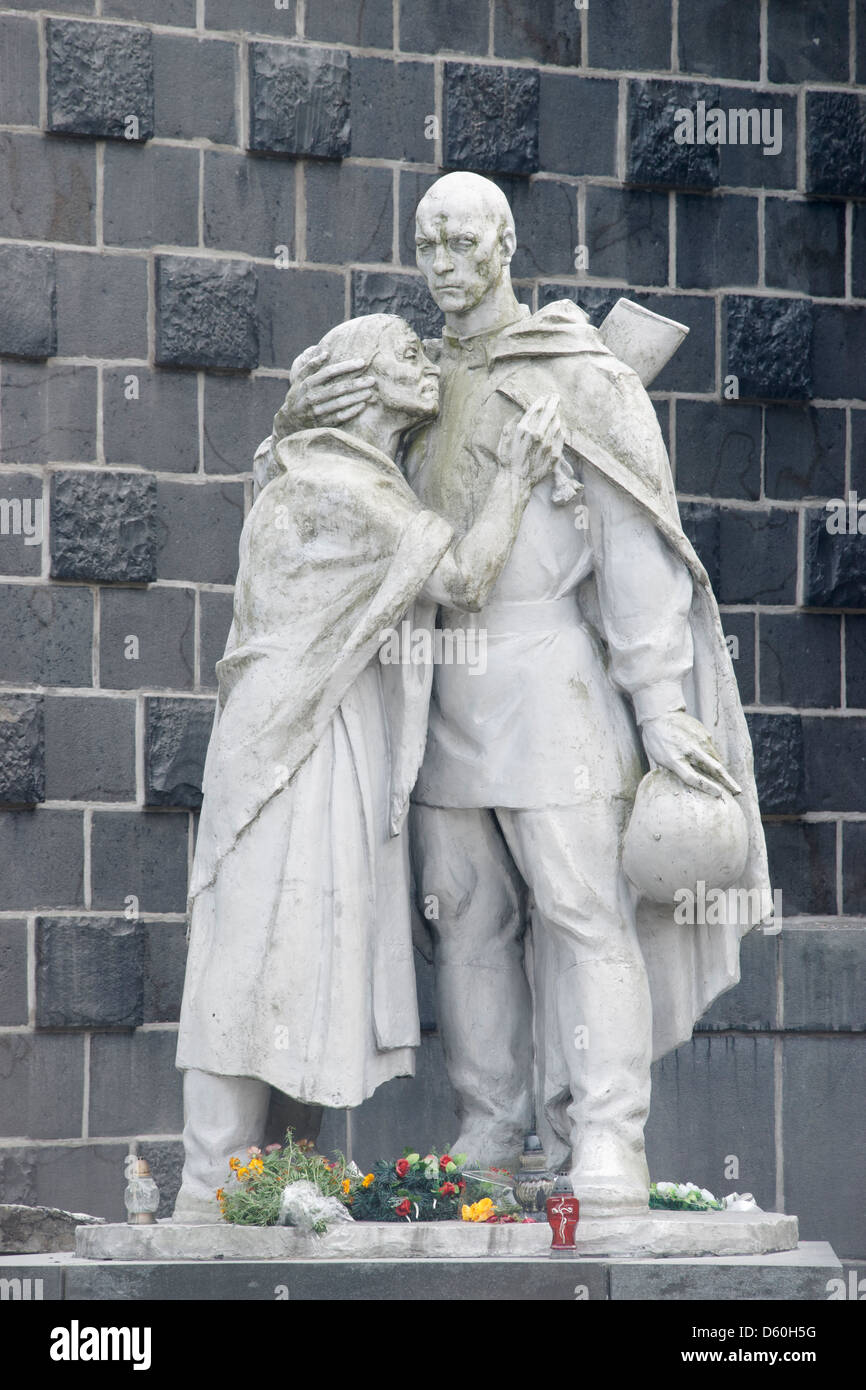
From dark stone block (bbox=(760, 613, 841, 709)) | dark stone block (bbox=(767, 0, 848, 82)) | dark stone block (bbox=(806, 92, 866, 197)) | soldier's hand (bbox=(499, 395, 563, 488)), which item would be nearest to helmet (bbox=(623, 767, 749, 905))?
soldier's hand (bbox=(499, 395, 563, 488))

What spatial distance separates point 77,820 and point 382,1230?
3.20 m

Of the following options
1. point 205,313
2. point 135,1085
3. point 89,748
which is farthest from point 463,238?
point 135,1085

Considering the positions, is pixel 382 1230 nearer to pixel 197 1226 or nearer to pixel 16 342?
Answer: pixel 197 1226

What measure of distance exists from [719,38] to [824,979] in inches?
149

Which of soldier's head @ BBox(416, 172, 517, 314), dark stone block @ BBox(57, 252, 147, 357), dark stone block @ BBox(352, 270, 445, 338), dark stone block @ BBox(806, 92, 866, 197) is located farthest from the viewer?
dark stone block @ BBox(806, 92, 866, 197)

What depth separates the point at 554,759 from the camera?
25.3 feet

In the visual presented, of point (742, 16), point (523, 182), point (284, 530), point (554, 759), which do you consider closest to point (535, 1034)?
point (554, 759)

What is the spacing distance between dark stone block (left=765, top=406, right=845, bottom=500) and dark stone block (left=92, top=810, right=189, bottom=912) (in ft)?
9.17

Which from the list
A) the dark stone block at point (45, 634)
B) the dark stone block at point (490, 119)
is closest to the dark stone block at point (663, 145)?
the dark stone block at point (490, 119)

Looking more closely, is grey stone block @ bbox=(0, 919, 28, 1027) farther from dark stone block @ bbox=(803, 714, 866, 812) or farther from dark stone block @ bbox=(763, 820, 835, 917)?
dark stone block @ bbox=(803, 714, 866, 812)

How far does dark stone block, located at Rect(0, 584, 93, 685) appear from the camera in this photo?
396 inches

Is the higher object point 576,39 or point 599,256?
point 576,39

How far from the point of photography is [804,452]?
11.1m

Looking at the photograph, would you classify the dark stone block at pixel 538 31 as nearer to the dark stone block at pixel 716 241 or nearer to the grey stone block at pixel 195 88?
the dark stone block at pixel 716 241
